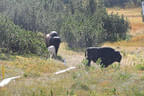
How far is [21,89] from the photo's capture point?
12.7m

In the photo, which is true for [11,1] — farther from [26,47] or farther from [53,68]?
[53,68]

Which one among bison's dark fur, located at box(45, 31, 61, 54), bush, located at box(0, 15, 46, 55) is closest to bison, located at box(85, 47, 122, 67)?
bush, located at box(0, 15, 46, 55)

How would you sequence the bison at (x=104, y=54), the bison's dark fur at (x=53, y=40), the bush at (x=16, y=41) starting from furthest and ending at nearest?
the bison's dark fur at (x=53, y=40) → the bush at (x=16, y=41) → the bison at (x=104, y=54)

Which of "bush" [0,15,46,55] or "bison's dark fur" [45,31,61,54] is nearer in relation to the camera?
"bush" [0,15,46,55]

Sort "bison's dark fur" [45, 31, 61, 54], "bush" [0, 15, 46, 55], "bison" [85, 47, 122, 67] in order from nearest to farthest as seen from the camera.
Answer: "bison" [85, 47, 122, 67], "bush" [0, 15, 46, 55], "bison's dark fur" [45, 31, 61, 54]

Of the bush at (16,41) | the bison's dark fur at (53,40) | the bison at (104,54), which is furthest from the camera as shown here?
the bison's dark fur at (53,40)

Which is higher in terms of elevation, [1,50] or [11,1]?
[11,1]

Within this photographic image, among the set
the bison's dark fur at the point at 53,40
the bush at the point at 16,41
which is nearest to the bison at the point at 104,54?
the bush at the point at 16,41

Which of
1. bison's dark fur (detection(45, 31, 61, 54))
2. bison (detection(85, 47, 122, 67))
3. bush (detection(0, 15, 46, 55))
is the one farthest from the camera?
bison's dark fur (detection(45, 31, 61, 54))

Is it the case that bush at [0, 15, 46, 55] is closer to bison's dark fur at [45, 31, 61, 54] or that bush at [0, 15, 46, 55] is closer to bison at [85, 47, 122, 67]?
bison's dark fur at [45, 31, 61, 54]

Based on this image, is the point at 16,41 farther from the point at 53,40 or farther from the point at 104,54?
the point at 104,54

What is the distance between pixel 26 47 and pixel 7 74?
1490 cm

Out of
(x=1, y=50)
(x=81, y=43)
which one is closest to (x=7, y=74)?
(x=1, y=50)

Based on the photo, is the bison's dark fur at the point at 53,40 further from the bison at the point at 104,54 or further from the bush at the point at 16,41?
the bison at the point at 104,54
